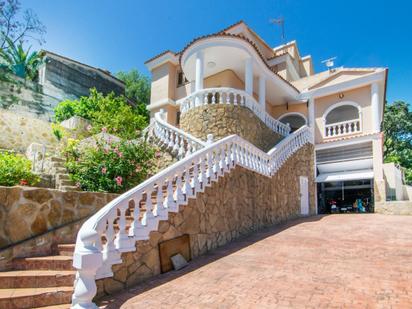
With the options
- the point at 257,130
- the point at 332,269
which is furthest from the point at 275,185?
the point at 332,269

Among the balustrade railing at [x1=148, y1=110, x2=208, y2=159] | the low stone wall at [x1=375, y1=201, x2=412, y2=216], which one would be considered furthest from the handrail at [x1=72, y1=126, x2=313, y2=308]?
the low stone wall at [x1=375, y1=201, x2=412, y2=216]

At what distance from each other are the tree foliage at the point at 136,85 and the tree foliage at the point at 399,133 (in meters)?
32.0

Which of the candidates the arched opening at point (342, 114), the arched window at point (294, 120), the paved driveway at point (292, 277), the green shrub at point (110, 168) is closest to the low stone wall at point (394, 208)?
the arched opening at point (342, 114)

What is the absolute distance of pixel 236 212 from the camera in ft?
30.9

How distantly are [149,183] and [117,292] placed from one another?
215 centimetres

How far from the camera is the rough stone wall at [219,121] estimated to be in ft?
43.5

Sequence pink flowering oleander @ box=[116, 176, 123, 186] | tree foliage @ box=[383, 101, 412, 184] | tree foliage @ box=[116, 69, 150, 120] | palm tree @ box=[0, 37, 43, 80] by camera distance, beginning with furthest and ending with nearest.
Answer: tree foliage @ box=[116, 69, 150, 120] → tree foliage @ box=[383, 101, 412, 184] → palm tree @ box=[0, 37, 43, 80] → pink flowering oleander @ box=[116, 176, 123, 186]

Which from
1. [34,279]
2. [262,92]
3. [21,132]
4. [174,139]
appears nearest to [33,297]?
[34,279]

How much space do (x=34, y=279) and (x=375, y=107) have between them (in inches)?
734

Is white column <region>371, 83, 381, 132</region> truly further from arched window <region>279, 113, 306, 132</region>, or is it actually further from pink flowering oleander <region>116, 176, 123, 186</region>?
pink flowering oleander <region>116, 176, 123, 186</region>

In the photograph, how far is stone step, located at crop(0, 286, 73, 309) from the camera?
172 inches

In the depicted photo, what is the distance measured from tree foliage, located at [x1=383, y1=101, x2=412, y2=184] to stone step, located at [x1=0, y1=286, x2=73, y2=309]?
1490 inches

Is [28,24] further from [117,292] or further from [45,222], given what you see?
[117,292]

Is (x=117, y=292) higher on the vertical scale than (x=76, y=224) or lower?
lower
